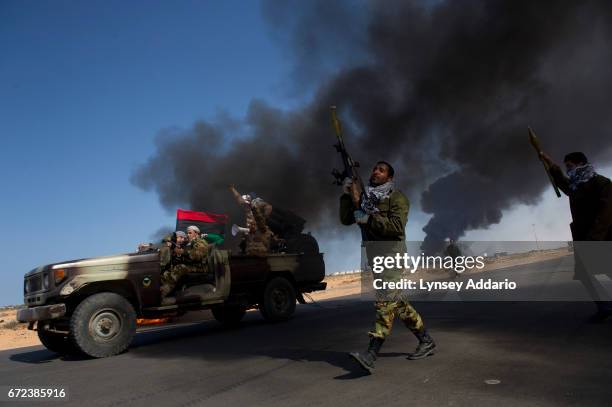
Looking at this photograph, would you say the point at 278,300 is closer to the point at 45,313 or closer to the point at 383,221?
the point at 45,313

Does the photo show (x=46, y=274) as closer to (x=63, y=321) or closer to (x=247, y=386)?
(x=63, y=321)

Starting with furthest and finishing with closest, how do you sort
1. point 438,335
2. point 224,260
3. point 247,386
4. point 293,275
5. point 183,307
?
point 293,275, point 224,260, point 183,307, point 438,335, point 247,386

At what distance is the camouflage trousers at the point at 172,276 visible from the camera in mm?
7066

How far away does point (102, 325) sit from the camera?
20.1 feet

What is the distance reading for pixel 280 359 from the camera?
16.2 feet

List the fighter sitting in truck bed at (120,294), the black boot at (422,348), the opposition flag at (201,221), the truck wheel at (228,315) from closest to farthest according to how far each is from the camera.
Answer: the black boot at (422,348) < the fighter sitting in truck bed at (120,294) < the truck wheel at (228,315) < the opposition flag at (201,221)

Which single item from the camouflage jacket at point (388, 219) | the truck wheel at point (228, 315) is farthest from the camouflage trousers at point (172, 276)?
the camouflage jacket at point (388, 219)

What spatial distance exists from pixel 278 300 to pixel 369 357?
196 inches

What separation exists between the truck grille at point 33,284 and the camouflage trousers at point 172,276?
1578 mm

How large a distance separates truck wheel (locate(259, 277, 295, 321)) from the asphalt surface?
129cm

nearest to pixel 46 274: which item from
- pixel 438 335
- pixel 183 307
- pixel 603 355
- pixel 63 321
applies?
pixel 63 321

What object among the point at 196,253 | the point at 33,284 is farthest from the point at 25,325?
the point at 196,253

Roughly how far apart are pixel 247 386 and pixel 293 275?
5.21m

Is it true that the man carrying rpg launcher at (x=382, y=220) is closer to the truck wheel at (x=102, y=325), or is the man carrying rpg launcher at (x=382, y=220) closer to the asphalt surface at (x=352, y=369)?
the asphalt surface at (x=352, y=369)
